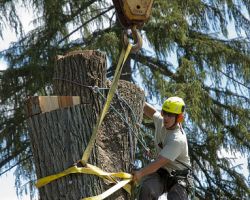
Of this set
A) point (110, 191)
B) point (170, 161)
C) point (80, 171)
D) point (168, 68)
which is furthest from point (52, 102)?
point (168, 68)

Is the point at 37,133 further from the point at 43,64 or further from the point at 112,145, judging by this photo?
the point at 43,64

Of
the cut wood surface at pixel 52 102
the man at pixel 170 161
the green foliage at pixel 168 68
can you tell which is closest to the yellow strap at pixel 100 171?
the cut wood surface at pixel 52 102

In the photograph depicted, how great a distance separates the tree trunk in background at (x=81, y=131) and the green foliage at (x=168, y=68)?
5.02m

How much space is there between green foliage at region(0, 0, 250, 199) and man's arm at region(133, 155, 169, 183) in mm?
4845

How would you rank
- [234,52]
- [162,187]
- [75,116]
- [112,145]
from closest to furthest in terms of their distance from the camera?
1. [75,116]
2. [112,145]
3. [162,187]
4. [234,52]

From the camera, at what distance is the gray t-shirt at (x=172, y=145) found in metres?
5.76

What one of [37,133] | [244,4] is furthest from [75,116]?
[244,4]

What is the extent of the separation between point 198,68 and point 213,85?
0.50 meters

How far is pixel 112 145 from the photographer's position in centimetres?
550

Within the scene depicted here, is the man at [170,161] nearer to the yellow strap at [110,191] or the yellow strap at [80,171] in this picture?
the yellow strap at [110,191]

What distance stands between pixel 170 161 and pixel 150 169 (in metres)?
0.34

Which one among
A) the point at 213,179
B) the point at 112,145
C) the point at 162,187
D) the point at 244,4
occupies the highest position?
the point at 244,4

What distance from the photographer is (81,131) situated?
5.17 metres

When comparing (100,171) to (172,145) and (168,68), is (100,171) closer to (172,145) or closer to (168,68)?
(172,145)
